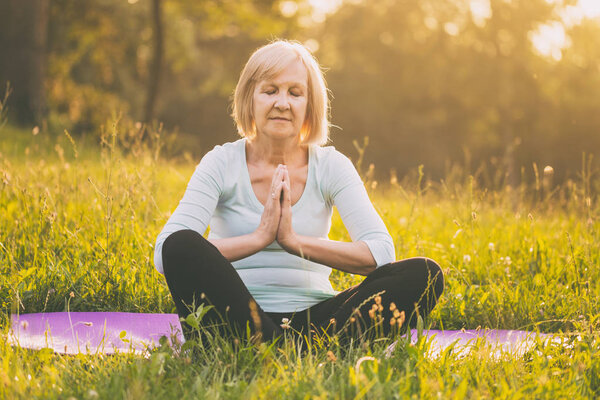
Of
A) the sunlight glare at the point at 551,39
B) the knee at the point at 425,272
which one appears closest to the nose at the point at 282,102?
the knee at the point at 425,272

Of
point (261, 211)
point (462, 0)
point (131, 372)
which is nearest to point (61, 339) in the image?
point (131, 372)

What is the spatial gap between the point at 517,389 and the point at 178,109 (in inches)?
1229

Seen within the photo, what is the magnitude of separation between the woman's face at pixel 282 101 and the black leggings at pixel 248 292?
67 centimetres

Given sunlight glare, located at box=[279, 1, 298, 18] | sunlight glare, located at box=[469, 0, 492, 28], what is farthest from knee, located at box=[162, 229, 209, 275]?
sunlight glare, located at box=[469, 0, 492, 28]

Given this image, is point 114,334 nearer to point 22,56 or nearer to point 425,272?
point 425,272

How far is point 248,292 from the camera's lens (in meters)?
2.40

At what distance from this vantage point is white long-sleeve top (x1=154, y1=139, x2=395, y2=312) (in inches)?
105

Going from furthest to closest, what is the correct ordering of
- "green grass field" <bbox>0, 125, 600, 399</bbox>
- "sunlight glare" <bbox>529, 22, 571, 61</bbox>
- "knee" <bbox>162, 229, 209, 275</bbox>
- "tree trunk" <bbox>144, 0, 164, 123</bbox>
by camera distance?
"sunlight glare" <bbox>529, 22, 571, 61</bbox> < "tree trunk" <bbox>144, 0, 164, 123</bbox> < "knee" <bbox>162, 229, 209, 275</bbox> < "green grass field" <bbox>0, 125, 600, 399</bbox>

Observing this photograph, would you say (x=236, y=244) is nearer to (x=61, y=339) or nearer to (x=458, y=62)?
(x=61, y=339)

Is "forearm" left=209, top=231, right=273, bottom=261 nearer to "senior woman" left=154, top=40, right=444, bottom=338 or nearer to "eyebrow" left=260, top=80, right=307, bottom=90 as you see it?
"senior woman" left=154, top=40, right=444, bottom=338

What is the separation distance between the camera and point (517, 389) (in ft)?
7.00

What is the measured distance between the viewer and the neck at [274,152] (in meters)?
2.91

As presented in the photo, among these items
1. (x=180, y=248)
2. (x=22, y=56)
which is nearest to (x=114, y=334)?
(x=180, y=248)

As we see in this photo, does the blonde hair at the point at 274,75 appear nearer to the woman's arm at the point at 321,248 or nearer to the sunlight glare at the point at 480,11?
the woman's arm at the point at 321,248
